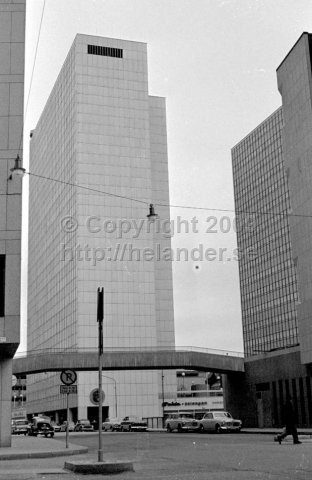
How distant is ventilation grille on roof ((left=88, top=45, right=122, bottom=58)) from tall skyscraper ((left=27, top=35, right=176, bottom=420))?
0.20m

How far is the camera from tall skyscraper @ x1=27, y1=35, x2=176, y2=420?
11756cm

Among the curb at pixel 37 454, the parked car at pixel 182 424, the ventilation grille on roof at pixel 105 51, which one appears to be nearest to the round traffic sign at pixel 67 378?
the curb at pixel 37 454

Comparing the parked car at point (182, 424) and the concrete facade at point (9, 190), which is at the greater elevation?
the concrete facade at point (9, 190)

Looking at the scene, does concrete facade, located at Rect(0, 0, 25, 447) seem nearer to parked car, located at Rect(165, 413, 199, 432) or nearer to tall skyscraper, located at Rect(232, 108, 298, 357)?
parked car, located at Rect(165, 413, 199, 432)

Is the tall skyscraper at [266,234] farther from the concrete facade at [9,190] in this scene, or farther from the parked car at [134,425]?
the concrete facade at [9,190]

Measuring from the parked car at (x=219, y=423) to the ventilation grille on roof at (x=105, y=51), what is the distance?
8972cm

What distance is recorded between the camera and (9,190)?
96.0ft

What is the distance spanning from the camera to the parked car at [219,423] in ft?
158

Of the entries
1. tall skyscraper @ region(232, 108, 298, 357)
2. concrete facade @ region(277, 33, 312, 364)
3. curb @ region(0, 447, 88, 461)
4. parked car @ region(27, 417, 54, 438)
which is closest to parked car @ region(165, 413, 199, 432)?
concrete facade @ region(277, 33, 312, 364)

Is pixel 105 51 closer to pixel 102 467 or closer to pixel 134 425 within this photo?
pixel 134 425

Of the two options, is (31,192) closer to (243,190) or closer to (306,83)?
(243,190)

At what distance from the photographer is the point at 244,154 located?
14412cm

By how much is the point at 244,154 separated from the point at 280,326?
39.4 metres

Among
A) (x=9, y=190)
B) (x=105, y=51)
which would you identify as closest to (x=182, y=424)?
(x=9, y=190)
